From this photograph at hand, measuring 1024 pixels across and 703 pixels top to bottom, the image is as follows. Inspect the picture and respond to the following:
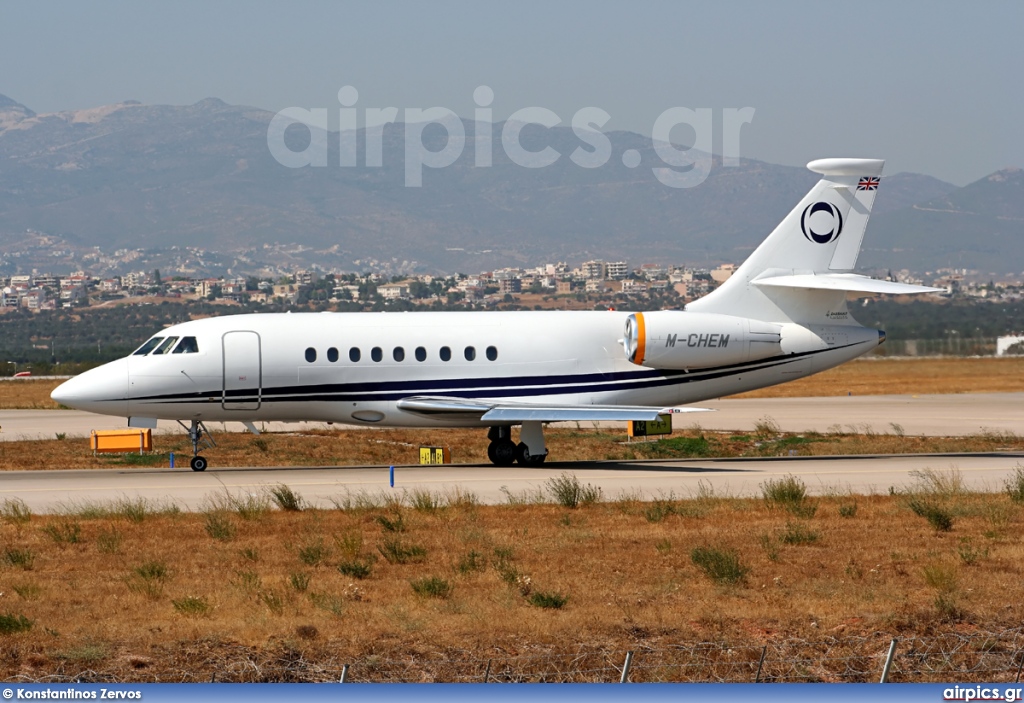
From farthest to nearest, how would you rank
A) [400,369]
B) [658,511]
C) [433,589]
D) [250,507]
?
[400,369], [250,507], [658,511], [433,589]

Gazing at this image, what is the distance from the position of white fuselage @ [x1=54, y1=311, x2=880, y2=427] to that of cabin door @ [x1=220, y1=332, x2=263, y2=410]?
21mm

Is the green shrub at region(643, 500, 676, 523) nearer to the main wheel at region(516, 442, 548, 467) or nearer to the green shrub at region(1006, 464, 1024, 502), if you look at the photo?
the green shrub at region(1006, 464, 1024, 502)

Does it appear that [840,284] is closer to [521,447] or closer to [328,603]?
[521,447]

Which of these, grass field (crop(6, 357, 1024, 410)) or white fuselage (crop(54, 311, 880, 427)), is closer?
white fuselage (crop(54, 311, 880, 427))

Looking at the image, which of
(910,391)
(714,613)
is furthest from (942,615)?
(910,391)

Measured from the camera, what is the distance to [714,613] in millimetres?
13750

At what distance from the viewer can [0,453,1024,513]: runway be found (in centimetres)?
2419

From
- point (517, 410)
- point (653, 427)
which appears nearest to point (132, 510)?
point (517, 410)

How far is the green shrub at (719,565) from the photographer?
15344mm

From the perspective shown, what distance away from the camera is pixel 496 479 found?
2695 centimetres

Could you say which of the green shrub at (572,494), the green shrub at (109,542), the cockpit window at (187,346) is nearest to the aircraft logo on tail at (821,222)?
the green shrub at (572,494)

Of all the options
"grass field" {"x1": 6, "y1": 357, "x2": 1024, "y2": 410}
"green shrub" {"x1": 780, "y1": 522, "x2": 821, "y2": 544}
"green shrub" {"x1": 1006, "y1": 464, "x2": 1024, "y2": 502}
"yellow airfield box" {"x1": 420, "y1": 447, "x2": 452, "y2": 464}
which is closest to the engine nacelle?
"yellow airfield box" {"x1": 420, "y1": 447, "x2": 452, "y2": 464}

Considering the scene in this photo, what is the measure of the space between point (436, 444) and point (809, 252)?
1183 cm

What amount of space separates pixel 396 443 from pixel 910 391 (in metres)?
34.4
